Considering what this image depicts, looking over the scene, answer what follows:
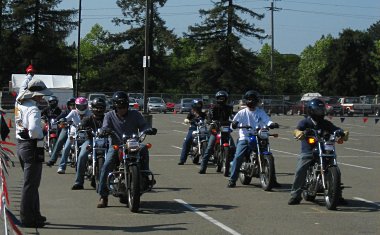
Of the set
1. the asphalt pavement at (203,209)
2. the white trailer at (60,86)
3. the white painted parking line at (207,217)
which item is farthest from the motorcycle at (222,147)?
the white trailer at (60,86)

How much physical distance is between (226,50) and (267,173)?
232 ft

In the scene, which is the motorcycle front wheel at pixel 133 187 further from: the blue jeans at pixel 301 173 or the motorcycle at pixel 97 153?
the blue jeans at pixel 301 173

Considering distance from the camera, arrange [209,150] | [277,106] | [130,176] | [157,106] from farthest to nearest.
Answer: [277,106] < [157,106] < [209,150] < [130,176]

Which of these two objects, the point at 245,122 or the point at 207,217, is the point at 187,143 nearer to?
the point at 245,122

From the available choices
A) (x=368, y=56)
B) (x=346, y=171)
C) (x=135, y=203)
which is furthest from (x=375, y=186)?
(x=368, y=56)

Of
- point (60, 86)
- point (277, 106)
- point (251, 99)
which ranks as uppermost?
point (60, 86)

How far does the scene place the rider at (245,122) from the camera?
13.3 metres

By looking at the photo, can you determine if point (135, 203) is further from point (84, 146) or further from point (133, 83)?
point (133, 83)

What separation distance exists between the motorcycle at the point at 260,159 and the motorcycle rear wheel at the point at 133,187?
10.5 feet

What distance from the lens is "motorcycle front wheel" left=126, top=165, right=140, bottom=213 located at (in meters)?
10.2

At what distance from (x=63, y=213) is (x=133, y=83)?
A: 72.6m

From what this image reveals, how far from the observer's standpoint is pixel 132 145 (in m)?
10.5

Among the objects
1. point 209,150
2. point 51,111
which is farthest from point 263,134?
point 51,111

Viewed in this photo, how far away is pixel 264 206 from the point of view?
11.2 meters
